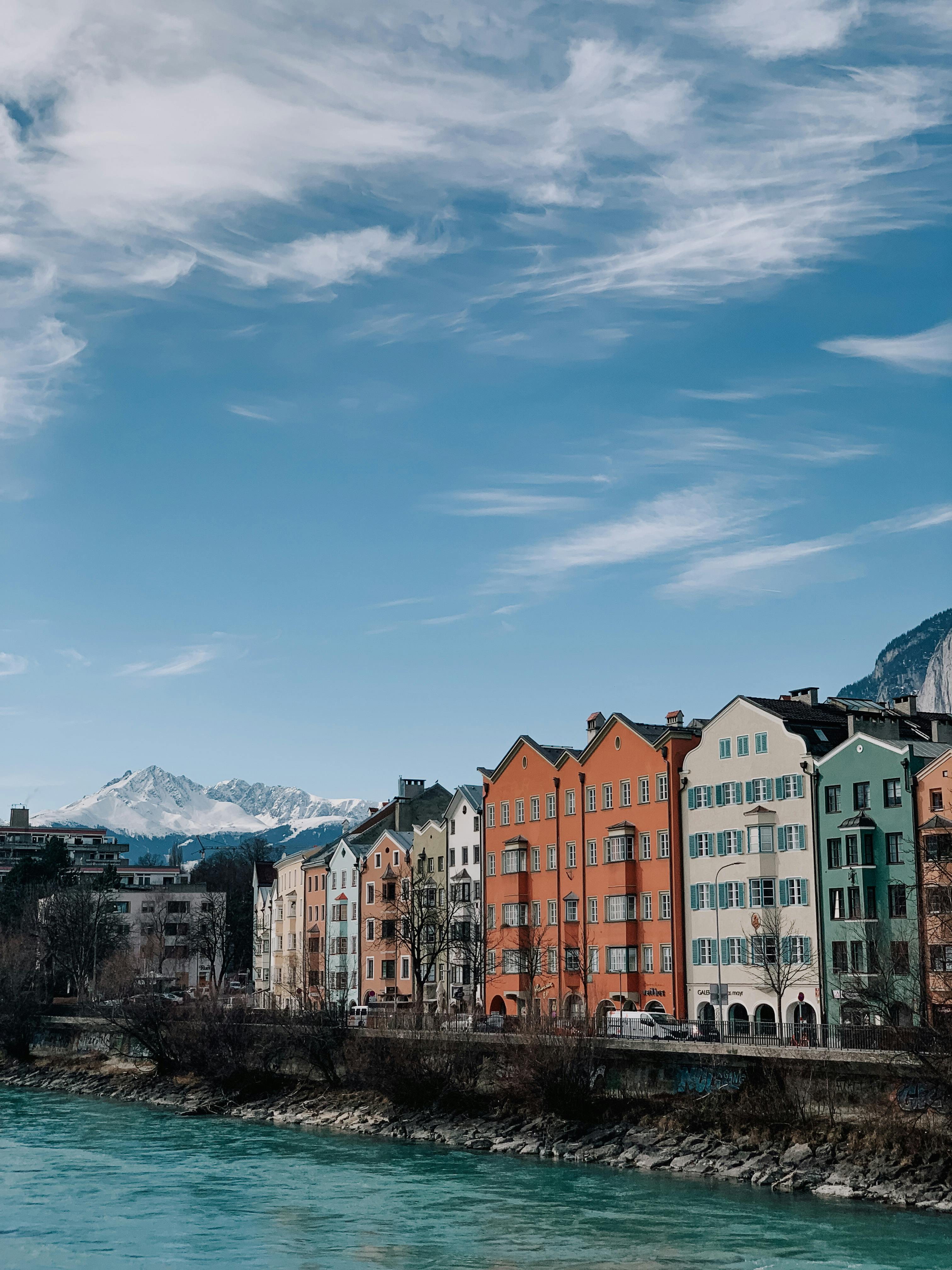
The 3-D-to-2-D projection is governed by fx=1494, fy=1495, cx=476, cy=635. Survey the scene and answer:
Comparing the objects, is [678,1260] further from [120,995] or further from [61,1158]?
[120,995]

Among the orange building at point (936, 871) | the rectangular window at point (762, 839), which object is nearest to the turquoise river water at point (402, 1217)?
the orange building at point (936, 871)

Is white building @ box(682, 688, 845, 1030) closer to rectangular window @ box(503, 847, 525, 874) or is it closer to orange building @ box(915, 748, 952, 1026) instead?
orange building @ box(915, 748, 952, 1026)

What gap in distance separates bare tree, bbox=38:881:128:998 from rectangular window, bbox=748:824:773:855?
6598 cm

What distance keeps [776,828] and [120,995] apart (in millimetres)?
45430

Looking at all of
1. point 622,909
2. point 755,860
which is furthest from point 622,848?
point 755,860

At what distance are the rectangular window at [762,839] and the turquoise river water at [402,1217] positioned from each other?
24.0 m

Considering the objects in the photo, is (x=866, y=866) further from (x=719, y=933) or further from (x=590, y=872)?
(x=590, y=872)

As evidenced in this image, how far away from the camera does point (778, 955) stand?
236 feet

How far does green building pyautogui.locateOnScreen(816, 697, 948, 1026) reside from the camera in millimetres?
66250

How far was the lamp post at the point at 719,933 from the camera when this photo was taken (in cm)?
7462

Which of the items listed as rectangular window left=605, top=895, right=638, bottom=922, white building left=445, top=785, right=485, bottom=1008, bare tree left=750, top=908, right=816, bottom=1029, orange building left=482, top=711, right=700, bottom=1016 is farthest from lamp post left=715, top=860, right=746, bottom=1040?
white building left=445, top=785, right=485, bottom=1008

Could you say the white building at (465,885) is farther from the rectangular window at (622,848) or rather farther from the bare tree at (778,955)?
the bare tree at (778,955)

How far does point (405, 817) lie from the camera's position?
365ft

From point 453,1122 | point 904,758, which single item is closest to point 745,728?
point 904,758
